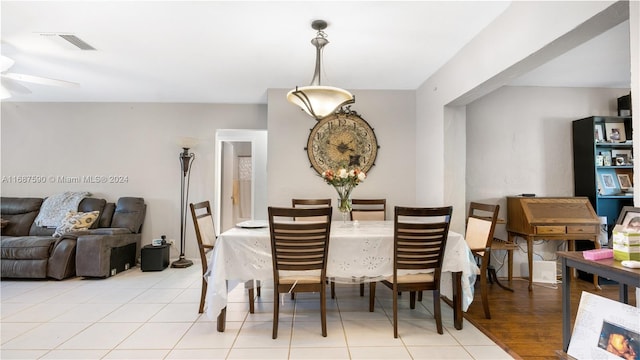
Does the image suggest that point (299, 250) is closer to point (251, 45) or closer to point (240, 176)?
point (251, 45)

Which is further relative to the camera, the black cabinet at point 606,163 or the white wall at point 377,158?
the white wall at point 377,158

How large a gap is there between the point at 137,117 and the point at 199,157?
1.16m

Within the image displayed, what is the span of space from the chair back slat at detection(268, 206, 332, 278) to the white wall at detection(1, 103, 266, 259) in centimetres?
298

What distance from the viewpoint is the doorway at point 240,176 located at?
496cm

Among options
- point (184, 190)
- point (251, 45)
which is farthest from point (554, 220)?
point (184, 190)

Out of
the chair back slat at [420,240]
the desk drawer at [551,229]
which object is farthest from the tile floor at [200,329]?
the desk drawer at [551,229]

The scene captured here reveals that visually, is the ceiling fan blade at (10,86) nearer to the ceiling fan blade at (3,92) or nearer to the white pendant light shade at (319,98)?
the ceiling fan blade at (3,92)

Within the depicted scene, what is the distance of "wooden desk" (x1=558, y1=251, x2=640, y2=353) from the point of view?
1.21 meters

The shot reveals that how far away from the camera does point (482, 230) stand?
112 inches

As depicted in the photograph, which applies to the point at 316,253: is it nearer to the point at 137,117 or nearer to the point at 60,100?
the point at 137,117

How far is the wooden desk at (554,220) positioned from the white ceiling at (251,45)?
60.2 inches

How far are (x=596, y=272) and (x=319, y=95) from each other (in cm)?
201

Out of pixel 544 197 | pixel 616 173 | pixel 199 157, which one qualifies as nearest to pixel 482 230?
pixel 544 197

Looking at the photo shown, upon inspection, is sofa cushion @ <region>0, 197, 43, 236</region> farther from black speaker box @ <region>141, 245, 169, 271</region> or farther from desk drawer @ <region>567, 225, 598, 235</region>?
desk drawer @ <region>567, 225, 598, 235</region>
